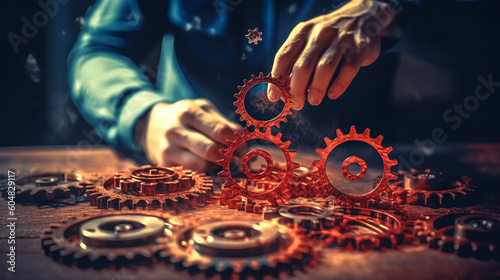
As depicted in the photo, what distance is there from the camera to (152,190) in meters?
1.28

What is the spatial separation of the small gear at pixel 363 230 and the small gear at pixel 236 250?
93 mm

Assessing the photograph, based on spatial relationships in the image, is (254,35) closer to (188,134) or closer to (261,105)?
(261,105)

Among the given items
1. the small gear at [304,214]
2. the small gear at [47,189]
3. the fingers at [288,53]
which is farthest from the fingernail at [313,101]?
the small gear at [47,189]

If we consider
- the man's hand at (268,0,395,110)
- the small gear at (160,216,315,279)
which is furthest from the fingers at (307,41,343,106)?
the small gear at (160,216,315,279)

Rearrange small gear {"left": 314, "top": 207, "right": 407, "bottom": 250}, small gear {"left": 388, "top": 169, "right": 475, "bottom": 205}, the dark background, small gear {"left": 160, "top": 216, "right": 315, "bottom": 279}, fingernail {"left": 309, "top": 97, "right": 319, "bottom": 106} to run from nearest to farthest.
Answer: small gear {"left": 160, "top": 216, "right": 315, "bottom": 279}, small gear {"left": 314, "top": 207, "right": 407, "bottom": 250}, small gear {"left": 388, "top": 169, "right": 475, "bottom": 205}, fingernail {"left": 309, "top": 97, "right": 319, "bottom": 106}, the dark background

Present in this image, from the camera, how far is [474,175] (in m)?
1.68

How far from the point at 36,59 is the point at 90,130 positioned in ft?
1.92

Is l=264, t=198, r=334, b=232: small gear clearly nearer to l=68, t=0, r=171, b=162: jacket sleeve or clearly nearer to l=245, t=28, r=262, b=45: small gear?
l=245, t=28, r=262, b=45: small gear

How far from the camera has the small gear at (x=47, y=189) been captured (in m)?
1.35

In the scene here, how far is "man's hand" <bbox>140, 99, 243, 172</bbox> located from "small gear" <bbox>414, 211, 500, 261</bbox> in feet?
2.36

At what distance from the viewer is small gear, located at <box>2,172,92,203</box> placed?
1346 mm

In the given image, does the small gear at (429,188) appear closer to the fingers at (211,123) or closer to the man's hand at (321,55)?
the man's hand at (321,55)

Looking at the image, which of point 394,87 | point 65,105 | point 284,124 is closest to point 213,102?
point 284,124

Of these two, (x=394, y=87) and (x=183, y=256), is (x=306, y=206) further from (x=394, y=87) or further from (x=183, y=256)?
(x=394, y=87)
